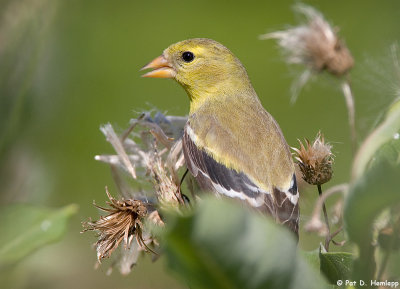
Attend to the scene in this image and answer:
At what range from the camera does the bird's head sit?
7.34ft

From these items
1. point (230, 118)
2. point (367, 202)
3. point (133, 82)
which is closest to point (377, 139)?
point (367, 202)

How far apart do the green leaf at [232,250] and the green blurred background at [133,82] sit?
987 mm

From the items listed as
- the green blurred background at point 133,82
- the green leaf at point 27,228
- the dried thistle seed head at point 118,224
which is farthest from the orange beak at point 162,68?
the green leaf at point 27,228

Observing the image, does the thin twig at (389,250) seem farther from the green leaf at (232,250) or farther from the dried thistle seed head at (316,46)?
the dried thistle seed head at (316,46)

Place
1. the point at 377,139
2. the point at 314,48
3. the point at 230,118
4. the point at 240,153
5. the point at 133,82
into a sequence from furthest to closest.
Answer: the point at 133,82 < the point at 314,48 < the point at 230,118 < the point at 240,153 < the point at 377,139

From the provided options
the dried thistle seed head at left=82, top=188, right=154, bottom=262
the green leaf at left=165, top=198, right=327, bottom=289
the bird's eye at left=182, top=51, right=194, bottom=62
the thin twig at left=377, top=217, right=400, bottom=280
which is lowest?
the bird's eye at left=182, top=51, right=194, bottom=62

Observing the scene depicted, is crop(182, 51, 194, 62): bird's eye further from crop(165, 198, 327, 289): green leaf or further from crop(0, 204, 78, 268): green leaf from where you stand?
crop(165, 198, 327, 289): green leaf

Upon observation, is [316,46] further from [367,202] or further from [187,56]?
[367,202]

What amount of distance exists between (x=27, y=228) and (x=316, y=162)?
60 centimetres

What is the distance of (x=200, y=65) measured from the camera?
7.36ft

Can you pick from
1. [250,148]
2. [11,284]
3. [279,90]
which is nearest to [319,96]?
[279,90]

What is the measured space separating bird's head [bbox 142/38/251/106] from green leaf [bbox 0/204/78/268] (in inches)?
50.3

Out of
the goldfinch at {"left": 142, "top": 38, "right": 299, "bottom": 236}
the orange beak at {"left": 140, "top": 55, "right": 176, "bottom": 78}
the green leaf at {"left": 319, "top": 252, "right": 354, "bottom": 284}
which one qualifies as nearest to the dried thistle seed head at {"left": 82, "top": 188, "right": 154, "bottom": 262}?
the goldfinch at {"left": 142, "top": 38, "right": 299, "bottom": 236}

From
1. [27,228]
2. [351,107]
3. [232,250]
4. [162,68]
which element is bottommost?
[162,68]
